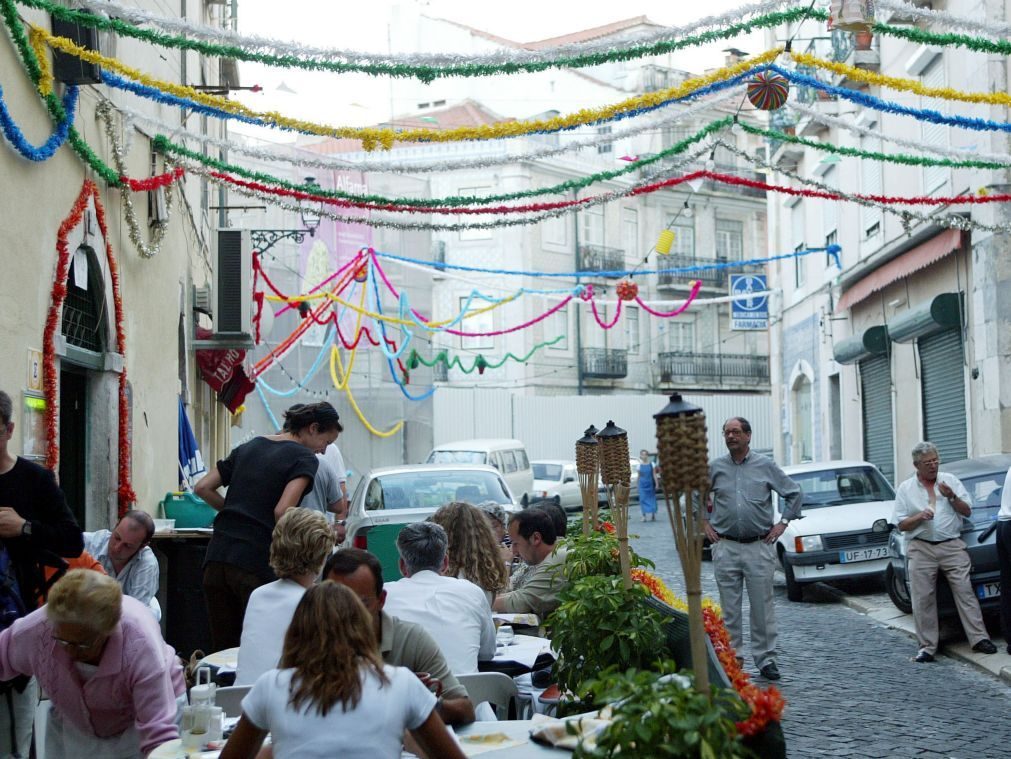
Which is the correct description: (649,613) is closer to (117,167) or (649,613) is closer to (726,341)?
(117,167)

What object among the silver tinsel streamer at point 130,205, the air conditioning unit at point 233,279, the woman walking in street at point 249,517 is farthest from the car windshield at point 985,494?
the air conditioning unit at point 233,279

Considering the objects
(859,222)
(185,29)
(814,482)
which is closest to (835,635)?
(814,482)

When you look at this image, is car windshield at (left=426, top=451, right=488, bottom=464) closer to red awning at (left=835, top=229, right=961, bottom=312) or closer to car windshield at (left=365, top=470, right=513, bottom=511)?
red awning at (left=835, top=229, right=961, bottom=312)

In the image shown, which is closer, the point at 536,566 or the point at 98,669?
the point at 98,669

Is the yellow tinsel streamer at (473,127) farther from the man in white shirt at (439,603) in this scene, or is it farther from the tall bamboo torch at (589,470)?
the man in white shirt at (439,603)

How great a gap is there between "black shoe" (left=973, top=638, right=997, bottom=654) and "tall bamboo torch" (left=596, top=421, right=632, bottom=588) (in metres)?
4.10

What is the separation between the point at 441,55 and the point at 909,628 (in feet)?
21.9

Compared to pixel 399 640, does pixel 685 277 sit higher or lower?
higher

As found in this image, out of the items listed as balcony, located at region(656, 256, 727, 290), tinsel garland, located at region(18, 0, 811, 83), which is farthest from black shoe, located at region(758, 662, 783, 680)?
balcony, located at region(656, 256, 727, 290)

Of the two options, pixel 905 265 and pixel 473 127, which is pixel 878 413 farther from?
pixel 473 127

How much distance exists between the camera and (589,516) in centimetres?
907

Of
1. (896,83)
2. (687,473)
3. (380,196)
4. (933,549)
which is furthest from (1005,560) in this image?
(687,473)

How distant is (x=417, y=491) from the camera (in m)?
14.0

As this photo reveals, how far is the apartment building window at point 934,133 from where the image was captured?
60.1 feet
